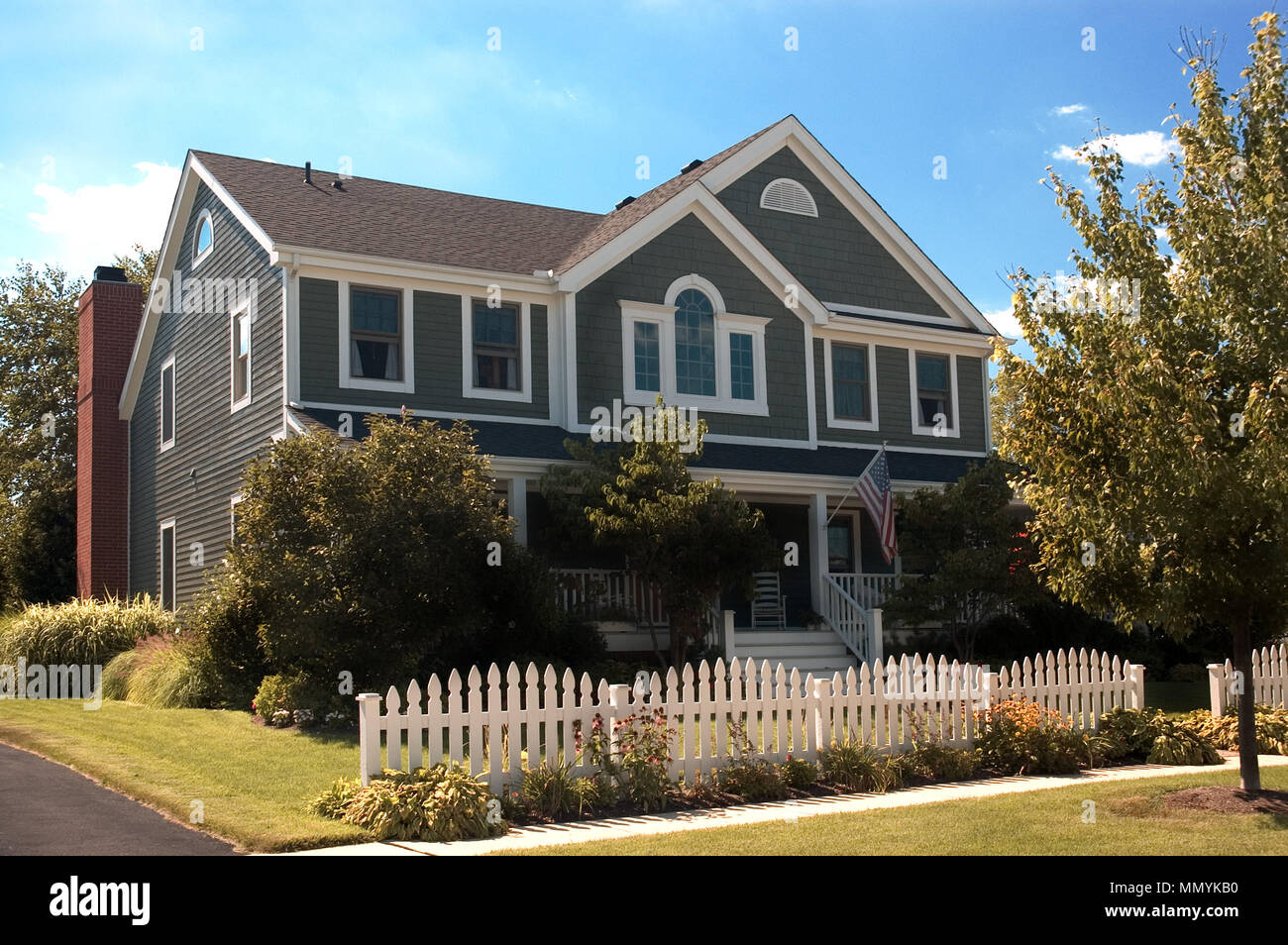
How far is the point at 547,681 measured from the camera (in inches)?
407

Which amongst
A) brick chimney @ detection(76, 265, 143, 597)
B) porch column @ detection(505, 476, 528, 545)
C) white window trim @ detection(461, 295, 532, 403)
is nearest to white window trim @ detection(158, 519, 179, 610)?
brick chimney @ detection(76, 265, 143, 597)

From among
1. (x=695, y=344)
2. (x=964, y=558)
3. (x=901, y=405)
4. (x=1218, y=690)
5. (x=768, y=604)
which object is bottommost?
(x=1218, y=690)

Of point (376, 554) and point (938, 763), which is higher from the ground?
point (376, 554)

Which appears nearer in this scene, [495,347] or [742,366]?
[495,347]

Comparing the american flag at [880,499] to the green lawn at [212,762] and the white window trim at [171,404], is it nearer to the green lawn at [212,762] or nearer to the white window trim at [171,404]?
the green lawn at [212,762]

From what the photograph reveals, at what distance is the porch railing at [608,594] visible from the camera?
18297 mm

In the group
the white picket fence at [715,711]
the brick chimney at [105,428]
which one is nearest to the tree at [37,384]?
the brick chimney at [105,428]

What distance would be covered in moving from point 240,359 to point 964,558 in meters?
12.6

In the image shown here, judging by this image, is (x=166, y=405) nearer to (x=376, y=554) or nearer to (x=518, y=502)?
(x=518, y=502)

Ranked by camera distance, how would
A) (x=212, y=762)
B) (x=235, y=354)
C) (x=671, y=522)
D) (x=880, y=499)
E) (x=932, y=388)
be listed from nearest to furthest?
(x=212, y=762) < (x=671, y=522) < (x=880, y=499) < (x=235, y=354) < (x=932, y=388)

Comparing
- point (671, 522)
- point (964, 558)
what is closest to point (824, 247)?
point (964, 558)

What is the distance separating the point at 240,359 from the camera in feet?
69.0
